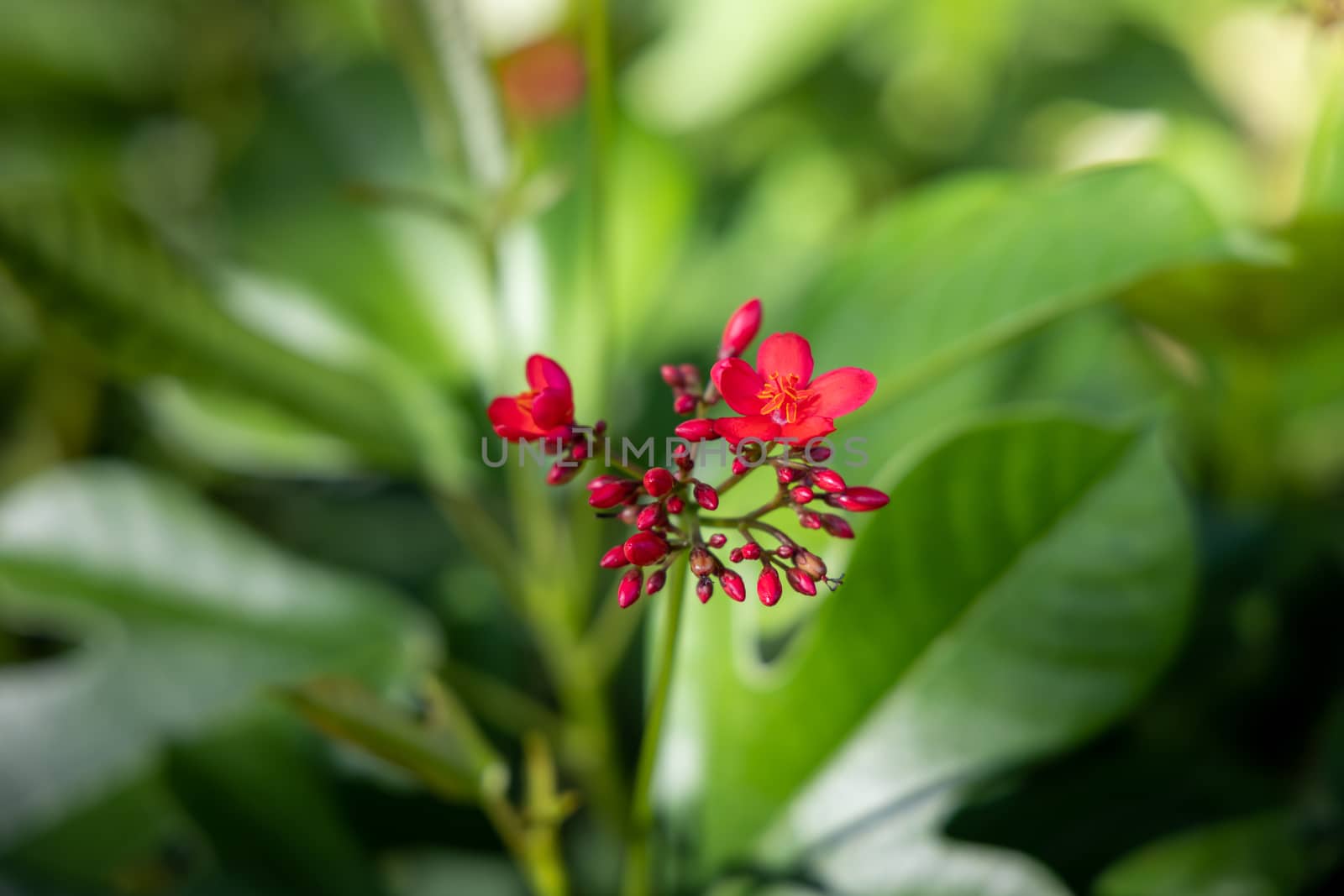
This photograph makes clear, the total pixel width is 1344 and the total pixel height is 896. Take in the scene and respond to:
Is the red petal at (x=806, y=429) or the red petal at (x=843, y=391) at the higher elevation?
the red petal at (x=843, y=391)

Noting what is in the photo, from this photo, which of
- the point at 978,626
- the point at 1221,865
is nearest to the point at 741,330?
the point at 978,626

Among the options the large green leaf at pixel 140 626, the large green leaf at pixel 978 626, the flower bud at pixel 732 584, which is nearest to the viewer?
the flower bud at pixel 732 584

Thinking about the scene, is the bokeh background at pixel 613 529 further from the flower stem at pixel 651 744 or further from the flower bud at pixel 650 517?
the flower bud at pixel 650 517

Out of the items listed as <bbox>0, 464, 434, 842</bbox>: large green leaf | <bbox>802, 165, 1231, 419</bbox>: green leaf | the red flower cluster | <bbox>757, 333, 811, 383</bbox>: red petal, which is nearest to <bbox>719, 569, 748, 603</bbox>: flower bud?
the red flower cluster

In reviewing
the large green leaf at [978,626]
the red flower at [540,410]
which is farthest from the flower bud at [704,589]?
the large green leaf at [978,626]

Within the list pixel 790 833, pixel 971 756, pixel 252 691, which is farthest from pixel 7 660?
pixel 971 756

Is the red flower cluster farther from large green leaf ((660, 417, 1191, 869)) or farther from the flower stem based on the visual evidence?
large green leaf ((660, 417, 1191, 869))
